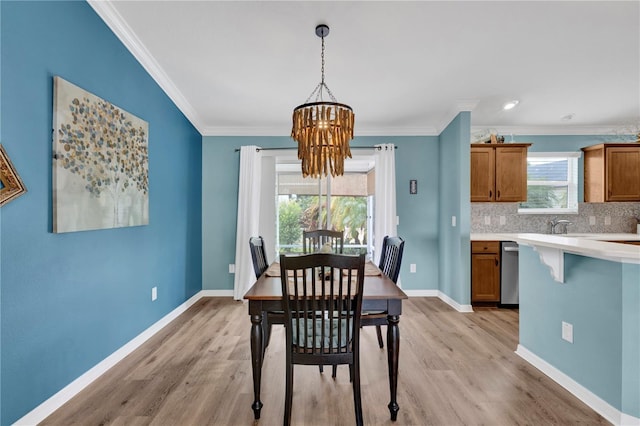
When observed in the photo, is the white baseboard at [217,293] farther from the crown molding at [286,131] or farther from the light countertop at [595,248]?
the light countertop at [595,248]

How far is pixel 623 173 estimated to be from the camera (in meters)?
4.22

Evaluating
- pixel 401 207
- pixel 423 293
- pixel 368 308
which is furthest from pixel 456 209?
pixel 368 308

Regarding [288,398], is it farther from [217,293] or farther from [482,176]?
[482,176]

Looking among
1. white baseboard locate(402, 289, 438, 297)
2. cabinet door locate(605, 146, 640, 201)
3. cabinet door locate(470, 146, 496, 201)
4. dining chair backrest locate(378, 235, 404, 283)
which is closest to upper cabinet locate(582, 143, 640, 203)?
cabinet door locate(605, 146, 640, 201)

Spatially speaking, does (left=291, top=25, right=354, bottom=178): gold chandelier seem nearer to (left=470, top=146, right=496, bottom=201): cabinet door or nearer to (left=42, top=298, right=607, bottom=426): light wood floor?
(left=42, top=298, right=607, bottom=426): light wood floor

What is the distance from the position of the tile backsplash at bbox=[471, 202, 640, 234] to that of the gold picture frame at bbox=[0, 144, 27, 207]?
15.7ft

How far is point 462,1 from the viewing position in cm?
211

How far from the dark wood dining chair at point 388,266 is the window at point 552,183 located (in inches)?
118

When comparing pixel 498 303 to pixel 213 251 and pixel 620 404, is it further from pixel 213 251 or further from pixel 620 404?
pixel 213 251

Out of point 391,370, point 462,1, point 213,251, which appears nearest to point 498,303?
point 391,370

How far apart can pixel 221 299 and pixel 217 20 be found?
3440 millimetres

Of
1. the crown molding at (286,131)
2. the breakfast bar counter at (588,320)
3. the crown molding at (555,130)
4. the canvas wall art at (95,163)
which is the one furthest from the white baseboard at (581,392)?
the canvas wall art at (95,163)

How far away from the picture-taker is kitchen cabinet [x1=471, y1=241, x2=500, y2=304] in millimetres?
3930

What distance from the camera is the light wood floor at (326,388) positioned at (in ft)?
6.07
